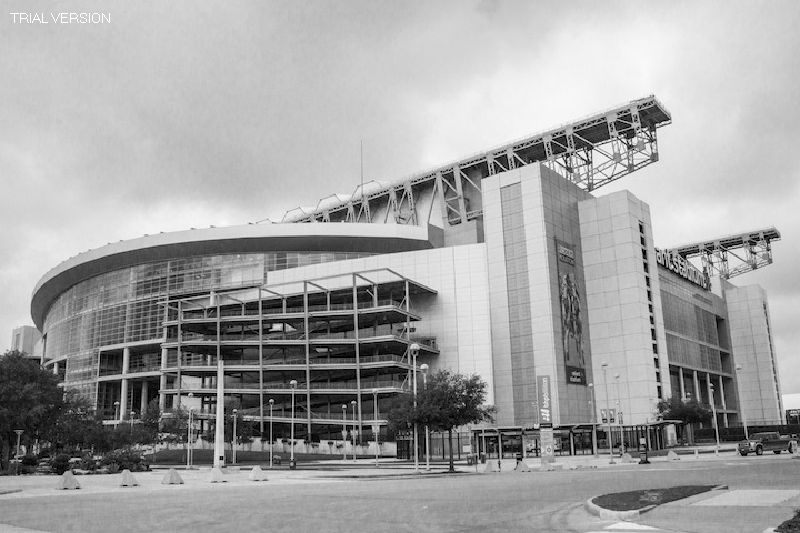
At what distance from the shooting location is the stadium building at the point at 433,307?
99688 millimetres

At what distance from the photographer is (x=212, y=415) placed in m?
103

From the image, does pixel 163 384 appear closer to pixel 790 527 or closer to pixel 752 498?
pixel 752 498

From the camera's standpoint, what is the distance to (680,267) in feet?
462

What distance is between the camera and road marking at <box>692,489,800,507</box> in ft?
56.8

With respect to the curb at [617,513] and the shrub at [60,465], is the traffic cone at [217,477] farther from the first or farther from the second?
the curb at [617,513]

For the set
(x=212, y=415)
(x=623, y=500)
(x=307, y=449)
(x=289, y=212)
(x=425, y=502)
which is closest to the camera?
(x=623, y=500)

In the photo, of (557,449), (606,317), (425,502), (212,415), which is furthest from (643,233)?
(425,502)

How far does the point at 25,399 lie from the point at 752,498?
193ft

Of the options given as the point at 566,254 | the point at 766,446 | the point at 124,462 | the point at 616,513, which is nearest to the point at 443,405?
the point at 766,446

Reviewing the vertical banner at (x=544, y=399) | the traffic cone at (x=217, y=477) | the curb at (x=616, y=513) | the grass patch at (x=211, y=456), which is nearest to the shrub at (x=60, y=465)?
the traffic cone at (x=217, y=477)

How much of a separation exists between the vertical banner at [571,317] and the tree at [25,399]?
63452 millimetres

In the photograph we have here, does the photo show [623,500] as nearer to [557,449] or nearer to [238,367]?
[557,449]

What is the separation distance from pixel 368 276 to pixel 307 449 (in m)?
27.8

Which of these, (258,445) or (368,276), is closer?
(258,445)
